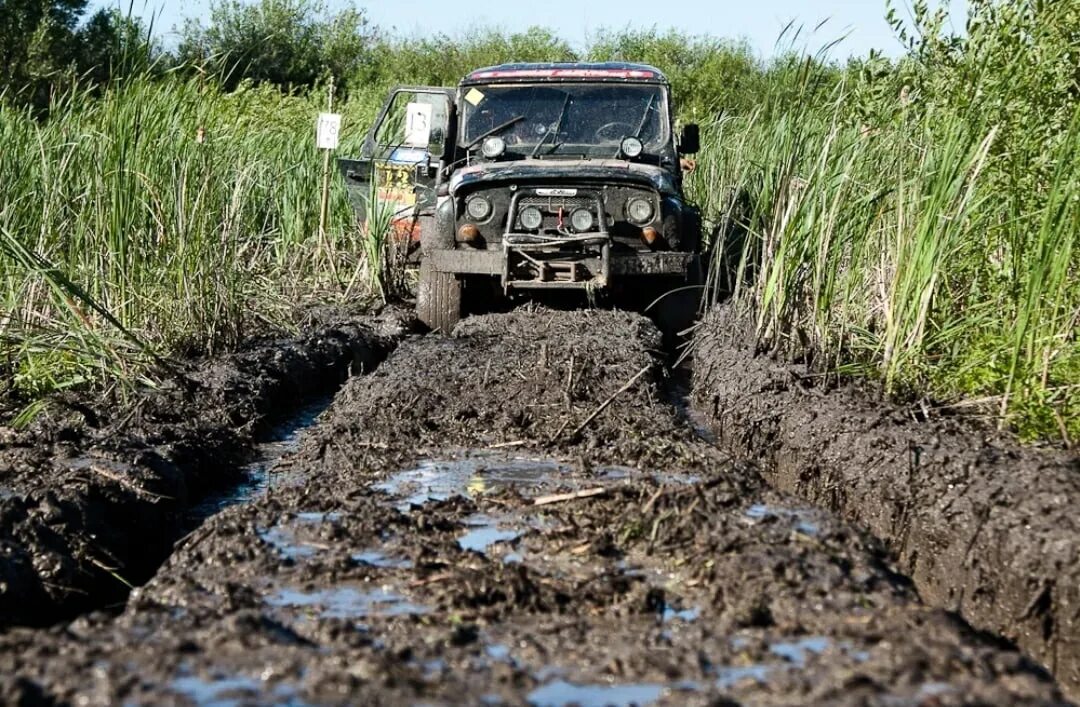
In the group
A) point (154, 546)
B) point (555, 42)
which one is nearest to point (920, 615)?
point (154, 546)

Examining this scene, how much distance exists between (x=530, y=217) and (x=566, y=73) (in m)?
1.18

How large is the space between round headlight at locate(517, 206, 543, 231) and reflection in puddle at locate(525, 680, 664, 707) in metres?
5.82

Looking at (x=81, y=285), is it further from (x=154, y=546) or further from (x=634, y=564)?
(x=634, y=564)

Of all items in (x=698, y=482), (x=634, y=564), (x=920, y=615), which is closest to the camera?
(x=920, y=615)

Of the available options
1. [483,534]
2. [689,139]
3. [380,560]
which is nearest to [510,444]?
[483,534]

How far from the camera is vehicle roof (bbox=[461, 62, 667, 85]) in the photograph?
8.83 metres

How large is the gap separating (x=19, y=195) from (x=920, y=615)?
495 cm

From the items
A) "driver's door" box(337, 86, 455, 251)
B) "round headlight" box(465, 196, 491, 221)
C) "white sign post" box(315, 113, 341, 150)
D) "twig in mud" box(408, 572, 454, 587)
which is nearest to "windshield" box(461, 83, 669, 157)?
"driver's door" box(337, 86, 455, 251)

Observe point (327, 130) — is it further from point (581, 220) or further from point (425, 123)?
point (581, 220)

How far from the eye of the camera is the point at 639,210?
821cm

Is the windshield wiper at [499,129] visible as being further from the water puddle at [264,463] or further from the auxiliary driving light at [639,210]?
the water puddle at [264,463]

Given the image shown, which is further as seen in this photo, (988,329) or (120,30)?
(120,30)

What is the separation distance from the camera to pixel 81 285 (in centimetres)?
606

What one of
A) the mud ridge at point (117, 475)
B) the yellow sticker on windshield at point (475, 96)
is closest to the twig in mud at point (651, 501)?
the mud ridge at point (117, 475)
